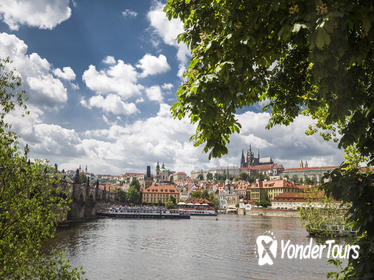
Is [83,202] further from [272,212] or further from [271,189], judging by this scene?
[271,189]

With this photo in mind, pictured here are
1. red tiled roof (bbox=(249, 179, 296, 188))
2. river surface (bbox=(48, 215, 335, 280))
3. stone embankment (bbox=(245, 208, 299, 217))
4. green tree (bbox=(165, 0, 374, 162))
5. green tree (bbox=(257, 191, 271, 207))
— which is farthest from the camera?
red tiled roof (bbox=(249, 179, 296, 188))

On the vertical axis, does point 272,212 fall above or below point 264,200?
below

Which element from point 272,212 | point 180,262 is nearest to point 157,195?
point 272,212

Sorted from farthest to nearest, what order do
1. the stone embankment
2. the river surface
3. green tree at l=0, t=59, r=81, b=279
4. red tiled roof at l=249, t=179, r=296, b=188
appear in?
red tiled roof at l=249, t=179, r=296, b=188 → the stone embankment → the river surface → green tree at l=0, t=59, r=81, b=279

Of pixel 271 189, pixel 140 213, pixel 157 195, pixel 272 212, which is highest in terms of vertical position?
pixel 271 189

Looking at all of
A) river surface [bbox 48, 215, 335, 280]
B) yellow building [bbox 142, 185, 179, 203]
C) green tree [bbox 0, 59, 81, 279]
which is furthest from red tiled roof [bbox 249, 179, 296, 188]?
green tree [bbox 0, 59, 81, 279]

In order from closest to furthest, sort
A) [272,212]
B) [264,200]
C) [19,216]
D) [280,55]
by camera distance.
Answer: [280,55], [19,216], [272,212], [264,200]

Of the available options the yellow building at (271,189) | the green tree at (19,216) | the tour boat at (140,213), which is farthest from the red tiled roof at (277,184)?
the green tree at (19,216)

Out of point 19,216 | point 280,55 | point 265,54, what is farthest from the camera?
point 19,216

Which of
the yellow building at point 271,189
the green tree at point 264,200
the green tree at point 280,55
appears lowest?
the green tree at point 264,200

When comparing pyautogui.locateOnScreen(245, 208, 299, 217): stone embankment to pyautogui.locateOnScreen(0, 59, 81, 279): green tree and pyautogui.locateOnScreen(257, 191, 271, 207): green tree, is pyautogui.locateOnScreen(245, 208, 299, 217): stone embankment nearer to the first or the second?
pyautogui.locateOnScreen(257, 191, 271, 207): green tree

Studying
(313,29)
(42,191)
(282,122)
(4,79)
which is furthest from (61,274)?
(313,29)

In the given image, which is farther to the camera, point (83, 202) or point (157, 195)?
point (157, 195)

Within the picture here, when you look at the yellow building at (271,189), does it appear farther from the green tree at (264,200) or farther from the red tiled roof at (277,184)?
the green tree at (264,200)
